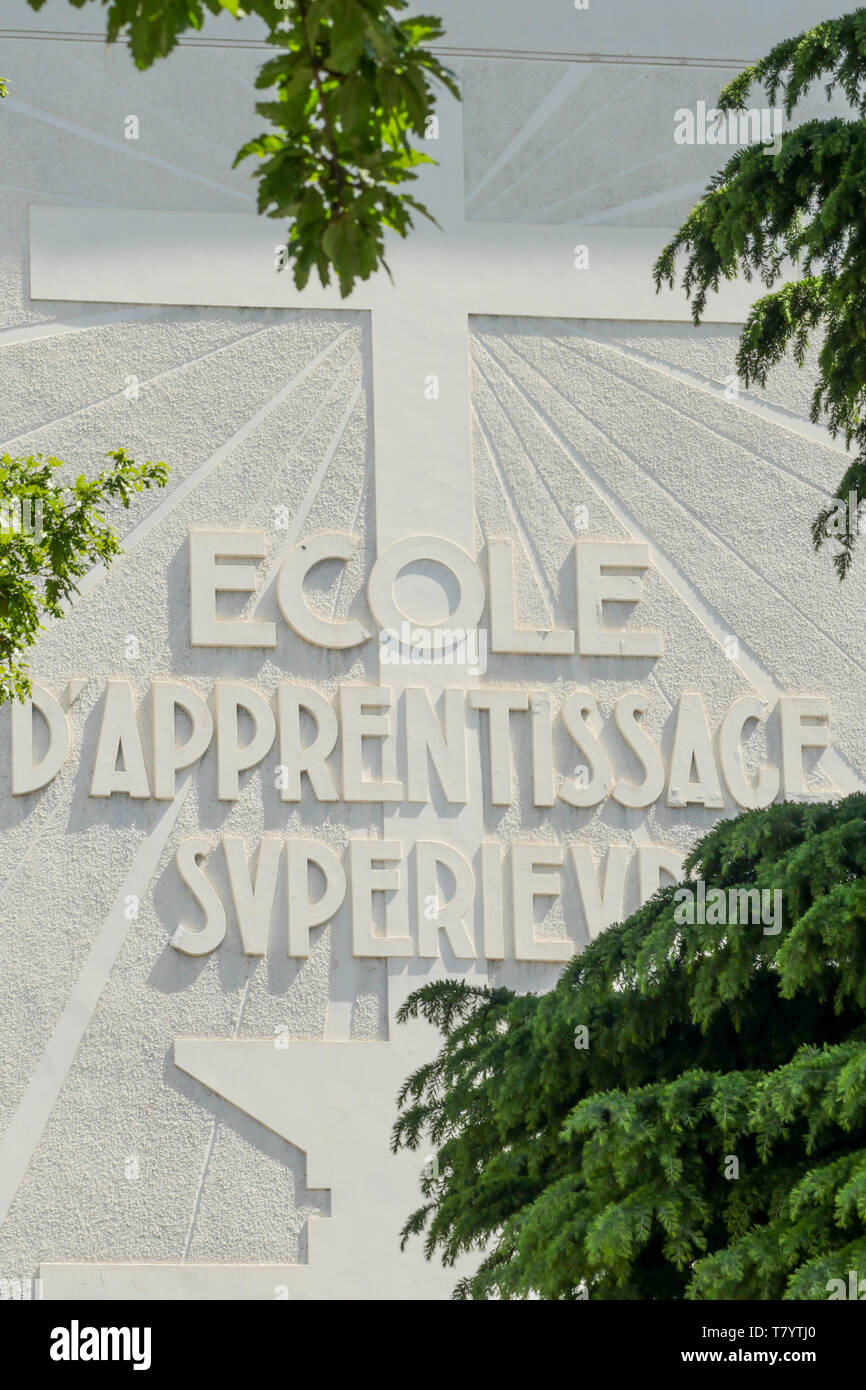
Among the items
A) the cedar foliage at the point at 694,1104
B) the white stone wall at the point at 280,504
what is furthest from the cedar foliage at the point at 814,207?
the white stone wall at the point at 280,504

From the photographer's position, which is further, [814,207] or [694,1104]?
[814,207]

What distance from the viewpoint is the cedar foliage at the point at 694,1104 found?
5.73 meters

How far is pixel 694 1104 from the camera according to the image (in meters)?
6.12

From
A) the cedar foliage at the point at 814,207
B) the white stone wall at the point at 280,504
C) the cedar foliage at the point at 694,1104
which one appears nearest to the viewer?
the cedar foliage at the point at 694,1104

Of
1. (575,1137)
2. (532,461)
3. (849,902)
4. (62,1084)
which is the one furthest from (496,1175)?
(532,461)

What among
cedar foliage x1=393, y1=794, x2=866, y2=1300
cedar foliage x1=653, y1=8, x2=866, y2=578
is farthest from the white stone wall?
cedar foliage x1=653, y1=8, x2=866, y2=578

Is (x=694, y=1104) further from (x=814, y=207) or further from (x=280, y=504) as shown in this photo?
(x=280, y=504)

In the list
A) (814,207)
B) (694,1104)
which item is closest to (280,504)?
(814,207)

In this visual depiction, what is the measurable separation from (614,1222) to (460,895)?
25.5ft

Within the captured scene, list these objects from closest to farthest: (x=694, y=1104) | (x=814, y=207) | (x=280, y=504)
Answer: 1. (x=694, y=1104)
2. (x=814, y=207)
3. (x=280, y=504)

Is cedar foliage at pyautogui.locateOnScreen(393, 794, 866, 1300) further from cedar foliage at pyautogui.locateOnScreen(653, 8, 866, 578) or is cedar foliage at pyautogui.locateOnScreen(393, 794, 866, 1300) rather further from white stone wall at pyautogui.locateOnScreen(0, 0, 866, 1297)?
white stone wall at pyautogui.locateOnScreen(0, 0, 866, 1297)

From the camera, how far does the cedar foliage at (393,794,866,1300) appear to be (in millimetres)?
5730

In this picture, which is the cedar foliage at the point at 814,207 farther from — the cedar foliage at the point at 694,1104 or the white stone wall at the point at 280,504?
the white stone wall at the point at 280,504
